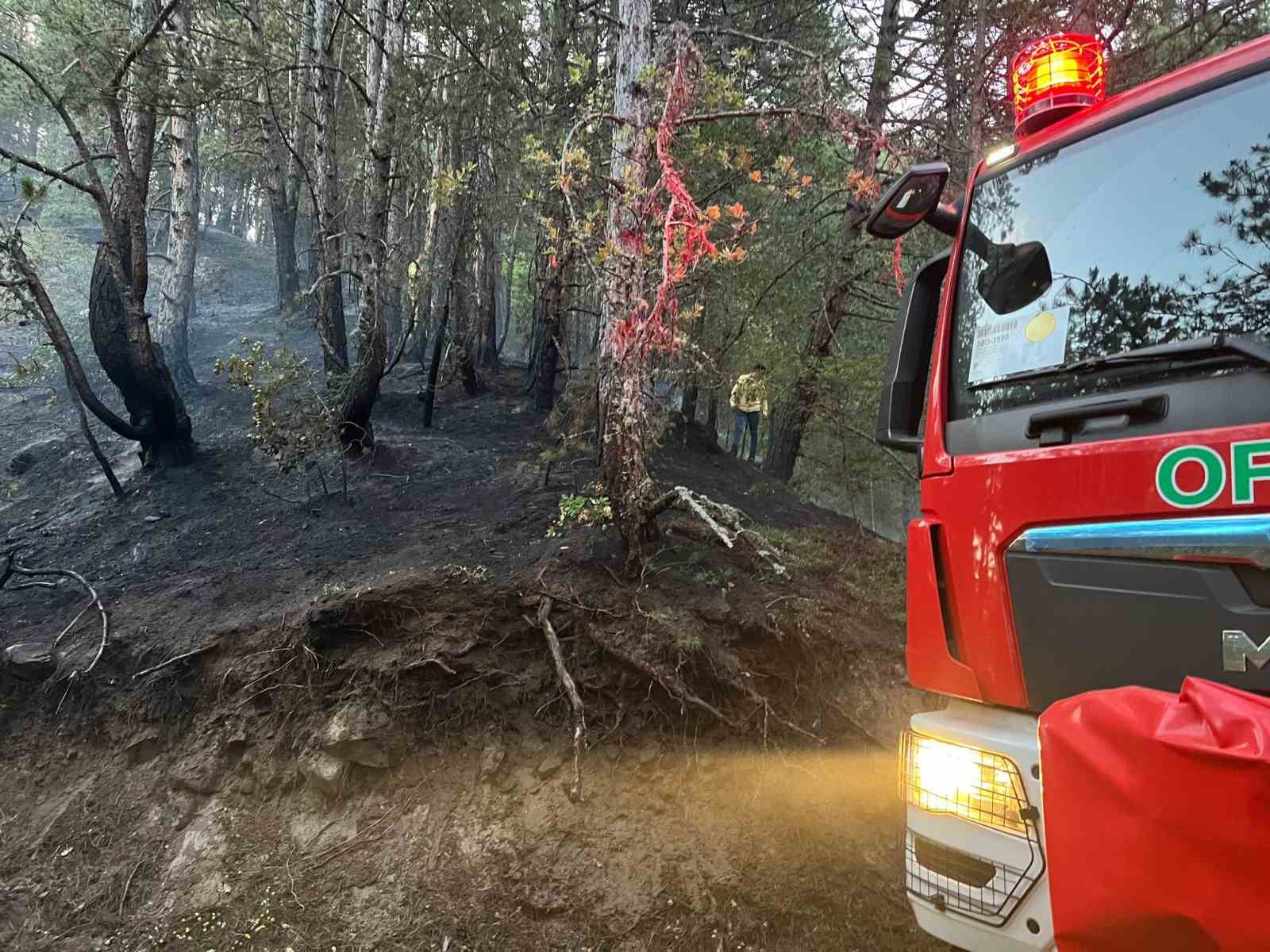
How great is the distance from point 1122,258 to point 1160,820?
150 centimetres

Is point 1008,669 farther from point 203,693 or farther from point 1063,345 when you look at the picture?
point 203,693

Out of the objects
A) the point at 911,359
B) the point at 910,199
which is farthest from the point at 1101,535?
the point at 910,199

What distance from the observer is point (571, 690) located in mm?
3736

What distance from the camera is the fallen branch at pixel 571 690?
3494 mm

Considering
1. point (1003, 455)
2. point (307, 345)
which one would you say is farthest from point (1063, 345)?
point (307, 345)

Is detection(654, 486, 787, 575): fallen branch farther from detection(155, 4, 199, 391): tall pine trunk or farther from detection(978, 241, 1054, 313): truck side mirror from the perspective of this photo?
detection(155, 4, 199, 391): tall pine trunk

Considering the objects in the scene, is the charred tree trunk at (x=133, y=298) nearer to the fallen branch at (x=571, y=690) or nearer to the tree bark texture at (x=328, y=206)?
the tree bark texture at (x=328, y=206)

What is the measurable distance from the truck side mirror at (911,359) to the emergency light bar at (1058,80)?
55cm

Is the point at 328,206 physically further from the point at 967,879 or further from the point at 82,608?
the point at 967,879

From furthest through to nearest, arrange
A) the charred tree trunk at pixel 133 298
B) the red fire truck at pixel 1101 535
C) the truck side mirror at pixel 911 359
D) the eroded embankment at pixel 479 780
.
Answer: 1. the charred tree trunk at pixel 133 298
2. the eroded embankment at pixel 479 780
3. the truck side mirror at pixel 911 359
4. the red fire truck at pixel 1101 535

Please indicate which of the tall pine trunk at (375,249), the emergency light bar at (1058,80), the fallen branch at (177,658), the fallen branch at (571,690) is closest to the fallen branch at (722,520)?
the fallen branch at (571,690)

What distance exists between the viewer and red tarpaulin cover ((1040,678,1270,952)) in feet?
3.84

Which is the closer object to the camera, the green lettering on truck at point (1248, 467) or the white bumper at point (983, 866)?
the green lettering on truck at point (1248, 467)

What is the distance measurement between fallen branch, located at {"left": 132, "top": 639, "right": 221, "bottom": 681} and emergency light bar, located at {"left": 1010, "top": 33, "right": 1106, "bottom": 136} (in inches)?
200
